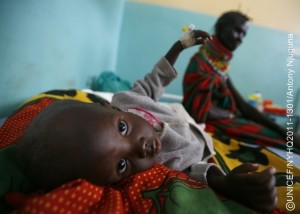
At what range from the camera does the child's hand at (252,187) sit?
1.59 ft

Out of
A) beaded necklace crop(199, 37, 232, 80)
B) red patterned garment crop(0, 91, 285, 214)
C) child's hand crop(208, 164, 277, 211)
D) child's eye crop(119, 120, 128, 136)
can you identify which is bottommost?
red patterned garment crop(0, 91, 285, 214)

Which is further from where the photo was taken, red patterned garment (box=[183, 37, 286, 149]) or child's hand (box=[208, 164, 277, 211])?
red patterned garment (box=[183, 37, 286, 149])

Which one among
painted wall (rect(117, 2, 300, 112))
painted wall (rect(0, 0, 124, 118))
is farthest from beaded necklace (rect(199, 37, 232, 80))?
painted wall (rect(0, 0, 124, 118))

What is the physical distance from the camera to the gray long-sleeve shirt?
76 centimetres

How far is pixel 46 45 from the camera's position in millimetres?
1152

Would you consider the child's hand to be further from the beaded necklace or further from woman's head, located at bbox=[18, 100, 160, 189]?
the beaded necklace

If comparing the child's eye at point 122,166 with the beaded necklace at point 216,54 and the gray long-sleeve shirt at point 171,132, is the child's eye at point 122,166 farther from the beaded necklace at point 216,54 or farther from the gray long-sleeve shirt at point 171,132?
the beaded necklace at point 216,54

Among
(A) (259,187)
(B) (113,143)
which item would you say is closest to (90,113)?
(B) (113,143)

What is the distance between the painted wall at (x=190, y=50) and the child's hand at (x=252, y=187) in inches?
63.9

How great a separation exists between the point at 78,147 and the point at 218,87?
1380 millimetres

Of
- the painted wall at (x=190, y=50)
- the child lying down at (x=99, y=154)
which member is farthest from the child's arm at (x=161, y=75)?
the painted wall at (x=190, y=50)

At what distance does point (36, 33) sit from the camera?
3.43 ft

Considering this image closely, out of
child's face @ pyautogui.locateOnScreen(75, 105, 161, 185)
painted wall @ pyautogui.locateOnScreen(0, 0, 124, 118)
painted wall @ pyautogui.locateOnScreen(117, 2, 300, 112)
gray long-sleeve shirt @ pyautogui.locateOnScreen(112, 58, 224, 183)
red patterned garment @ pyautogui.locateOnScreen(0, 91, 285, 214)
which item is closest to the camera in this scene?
red patterned garment @ pyautogui.locateOnScreen(0, 91, 285, 214)

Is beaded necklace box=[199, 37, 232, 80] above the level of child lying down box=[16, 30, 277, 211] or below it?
above
